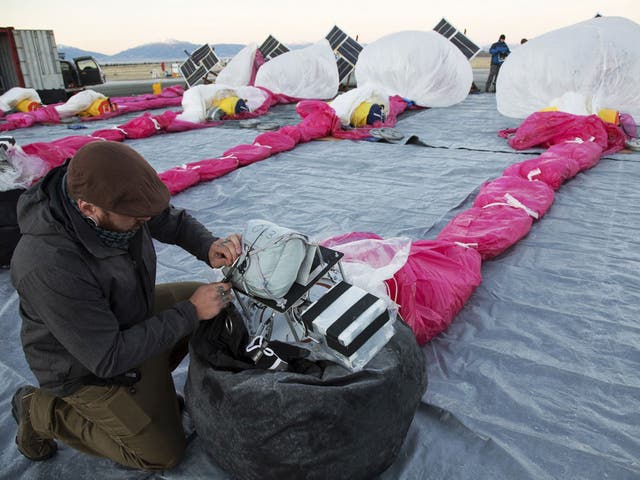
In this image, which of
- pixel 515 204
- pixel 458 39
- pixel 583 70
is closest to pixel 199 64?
pixel 458 39

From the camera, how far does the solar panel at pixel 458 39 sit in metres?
8.93

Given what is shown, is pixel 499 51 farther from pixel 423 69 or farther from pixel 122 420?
pixel 122 420

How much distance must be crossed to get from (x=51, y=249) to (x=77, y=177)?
6.4 inches

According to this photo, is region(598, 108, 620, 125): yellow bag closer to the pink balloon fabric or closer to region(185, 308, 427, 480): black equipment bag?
the pink balloon fabric

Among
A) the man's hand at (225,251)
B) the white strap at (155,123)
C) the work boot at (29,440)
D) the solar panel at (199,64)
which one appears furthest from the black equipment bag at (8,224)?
the solar panel at (199,64)

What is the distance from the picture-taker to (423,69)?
7.02 metres

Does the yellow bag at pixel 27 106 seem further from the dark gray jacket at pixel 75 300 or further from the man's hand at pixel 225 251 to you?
the dark gray jacket at pixel 75 300

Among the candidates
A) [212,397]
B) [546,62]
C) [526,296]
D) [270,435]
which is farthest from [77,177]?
[546,62]

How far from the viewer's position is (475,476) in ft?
3.87

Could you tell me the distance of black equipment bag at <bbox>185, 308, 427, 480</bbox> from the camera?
101cm

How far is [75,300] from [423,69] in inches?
276

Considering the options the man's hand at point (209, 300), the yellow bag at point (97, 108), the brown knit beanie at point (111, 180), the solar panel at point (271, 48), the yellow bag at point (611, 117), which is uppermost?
the brown knit beanie at point (111, 180)

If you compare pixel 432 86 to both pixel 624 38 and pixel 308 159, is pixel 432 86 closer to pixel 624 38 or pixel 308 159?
pixel 624 38

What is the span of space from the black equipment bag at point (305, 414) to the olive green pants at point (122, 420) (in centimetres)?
13
